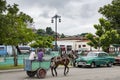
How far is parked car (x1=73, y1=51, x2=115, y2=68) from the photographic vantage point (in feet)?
104

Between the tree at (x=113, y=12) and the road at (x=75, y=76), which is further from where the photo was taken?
the tree at (x=113, y=12)

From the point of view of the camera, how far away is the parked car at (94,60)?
31.6 metres

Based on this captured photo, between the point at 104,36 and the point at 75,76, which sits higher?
the point at 104,36

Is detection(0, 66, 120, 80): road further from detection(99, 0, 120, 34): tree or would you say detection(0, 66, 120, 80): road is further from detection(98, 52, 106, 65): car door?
detection(99, 0, 120, 34): tree

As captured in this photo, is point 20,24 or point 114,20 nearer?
point 20,24

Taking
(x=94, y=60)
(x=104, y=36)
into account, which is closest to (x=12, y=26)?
(x=94, y=60)

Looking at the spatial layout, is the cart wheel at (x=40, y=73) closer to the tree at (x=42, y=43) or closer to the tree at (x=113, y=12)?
the tree at (x=113, y=12)

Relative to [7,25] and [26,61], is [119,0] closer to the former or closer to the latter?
[7,25]

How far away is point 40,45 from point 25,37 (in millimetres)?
44027

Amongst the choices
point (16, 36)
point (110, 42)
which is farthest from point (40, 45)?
point (16, 36)

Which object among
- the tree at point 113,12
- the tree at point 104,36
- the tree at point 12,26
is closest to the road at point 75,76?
the tree at point 12,26

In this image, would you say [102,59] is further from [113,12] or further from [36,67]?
[113,12]

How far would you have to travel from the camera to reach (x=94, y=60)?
31.8 meters

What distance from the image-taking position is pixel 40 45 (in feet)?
249
